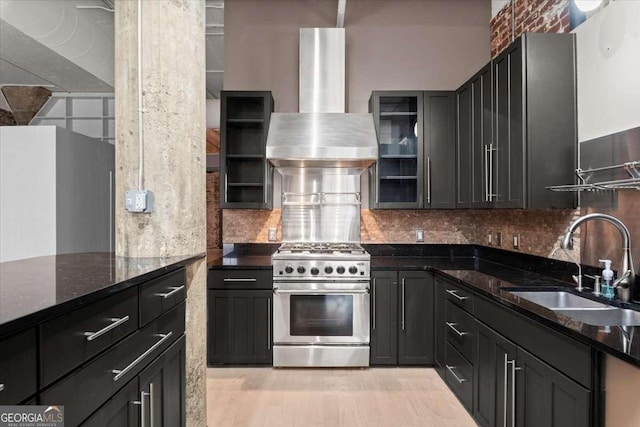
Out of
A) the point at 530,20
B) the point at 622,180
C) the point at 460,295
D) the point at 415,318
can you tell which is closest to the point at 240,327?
the point at 415,318

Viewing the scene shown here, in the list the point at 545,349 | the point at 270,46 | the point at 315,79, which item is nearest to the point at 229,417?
the point at 545,349

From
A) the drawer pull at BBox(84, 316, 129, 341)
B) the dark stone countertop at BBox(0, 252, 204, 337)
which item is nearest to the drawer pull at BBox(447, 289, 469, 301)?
the dark stone countertop at BBox(0, 252, 204, 337)

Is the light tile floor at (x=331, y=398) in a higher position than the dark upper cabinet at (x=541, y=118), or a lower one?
lower

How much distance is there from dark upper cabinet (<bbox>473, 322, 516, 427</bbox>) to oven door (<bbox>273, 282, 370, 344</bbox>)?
1179mm

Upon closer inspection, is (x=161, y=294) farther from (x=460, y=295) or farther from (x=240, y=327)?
(x=460, y=295)

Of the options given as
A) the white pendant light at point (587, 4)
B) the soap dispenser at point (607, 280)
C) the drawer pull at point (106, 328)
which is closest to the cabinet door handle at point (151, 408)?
the drawer pull at point (106, 328)

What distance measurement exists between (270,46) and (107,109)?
284cm

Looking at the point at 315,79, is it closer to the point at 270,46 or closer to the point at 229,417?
the point at 270,46

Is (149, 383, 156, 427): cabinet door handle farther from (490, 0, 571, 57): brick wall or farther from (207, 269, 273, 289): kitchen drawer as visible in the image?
(490, 0, 571, 57): brick wall

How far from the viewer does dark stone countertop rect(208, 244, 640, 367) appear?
4.81ft

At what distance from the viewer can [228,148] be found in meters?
3.91

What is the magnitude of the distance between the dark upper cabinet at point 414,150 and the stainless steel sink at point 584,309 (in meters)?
1.46

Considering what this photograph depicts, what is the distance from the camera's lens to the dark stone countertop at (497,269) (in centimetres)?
147

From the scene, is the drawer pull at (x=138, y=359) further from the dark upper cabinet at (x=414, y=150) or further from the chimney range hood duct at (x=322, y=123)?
the dark upper cabinet at (x=414, y=150)
